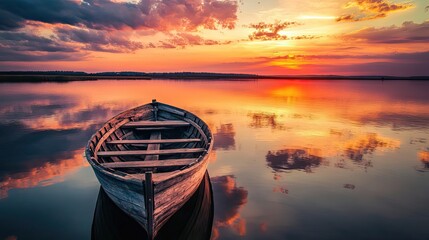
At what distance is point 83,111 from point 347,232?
79.7 ft

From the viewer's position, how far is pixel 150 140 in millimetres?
8906

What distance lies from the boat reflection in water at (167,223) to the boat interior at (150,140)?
3.83ft

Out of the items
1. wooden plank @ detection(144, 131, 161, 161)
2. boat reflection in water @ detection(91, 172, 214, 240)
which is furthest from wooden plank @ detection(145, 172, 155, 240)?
wooden plank @ detection(144, 131, 161, 161)

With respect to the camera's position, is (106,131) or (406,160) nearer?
(106,131)

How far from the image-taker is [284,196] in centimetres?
820

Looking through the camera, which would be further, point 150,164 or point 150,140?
point 150,140

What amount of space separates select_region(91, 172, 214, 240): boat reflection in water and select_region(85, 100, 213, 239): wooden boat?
26.0 inches

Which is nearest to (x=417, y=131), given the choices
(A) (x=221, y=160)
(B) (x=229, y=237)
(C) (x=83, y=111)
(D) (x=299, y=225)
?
(A) (x=221, y=160)

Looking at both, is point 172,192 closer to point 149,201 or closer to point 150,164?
point 149,201

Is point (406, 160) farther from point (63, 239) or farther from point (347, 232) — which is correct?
point (63, 239)


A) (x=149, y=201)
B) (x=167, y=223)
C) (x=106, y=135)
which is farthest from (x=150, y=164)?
(x=106, y=135)

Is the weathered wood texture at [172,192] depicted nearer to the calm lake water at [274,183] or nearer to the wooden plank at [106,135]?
the calm lake water at [274,183]

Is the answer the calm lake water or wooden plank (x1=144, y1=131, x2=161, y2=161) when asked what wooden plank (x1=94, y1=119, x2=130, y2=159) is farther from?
the calm lake water

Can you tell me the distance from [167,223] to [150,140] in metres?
3.37
